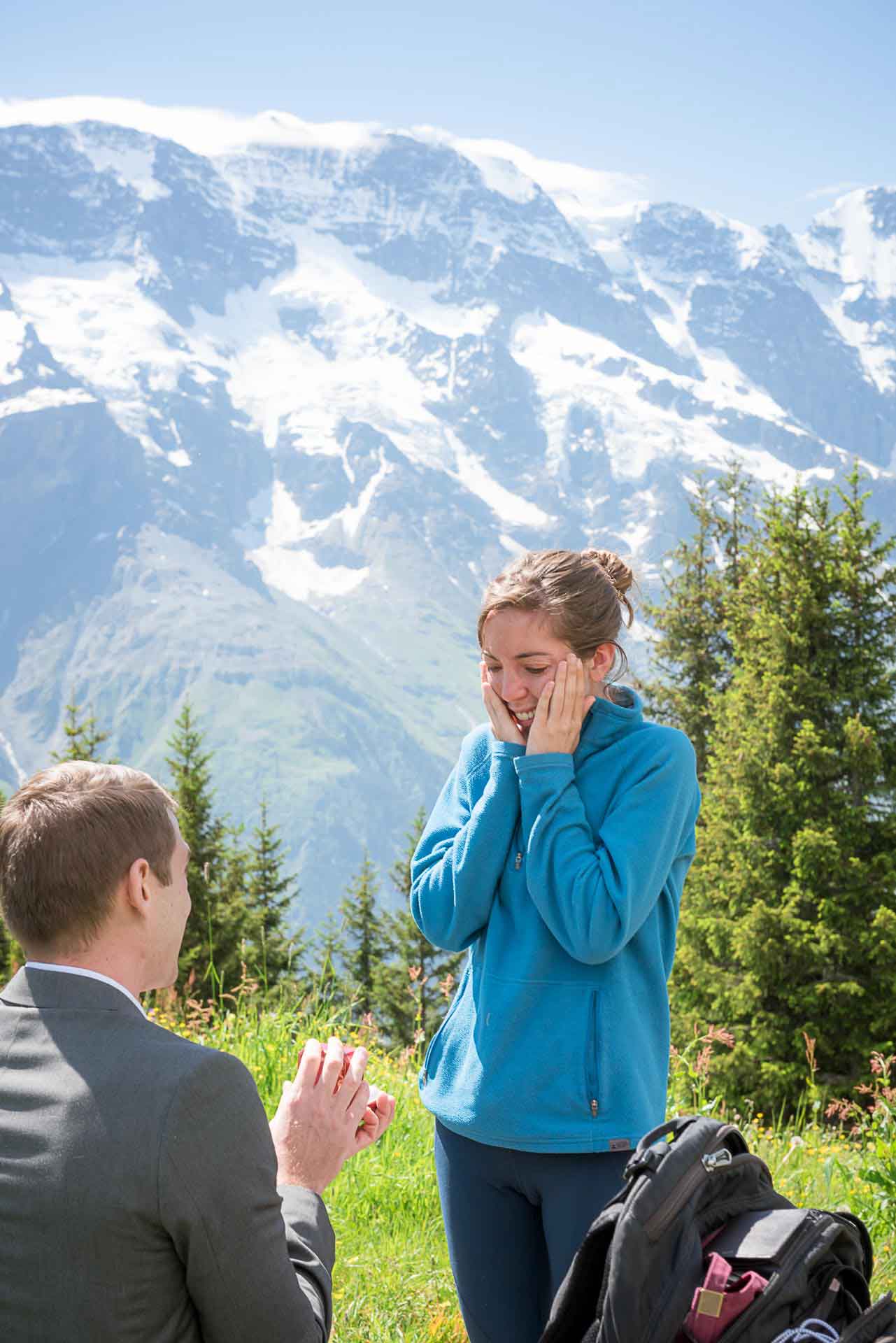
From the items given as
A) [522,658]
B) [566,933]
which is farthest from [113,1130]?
[522,658]

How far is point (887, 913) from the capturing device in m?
16.9

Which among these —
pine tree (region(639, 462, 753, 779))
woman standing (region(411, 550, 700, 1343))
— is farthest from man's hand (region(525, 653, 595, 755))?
pine tree (region(639, 462, 753, 779))

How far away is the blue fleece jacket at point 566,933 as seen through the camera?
97.0 inches

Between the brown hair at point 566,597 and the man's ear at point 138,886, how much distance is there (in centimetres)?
102

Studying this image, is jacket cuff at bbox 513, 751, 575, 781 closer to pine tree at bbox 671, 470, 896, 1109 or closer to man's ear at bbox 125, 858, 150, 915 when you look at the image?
man's ear at bbox 125, 858, 150, 915

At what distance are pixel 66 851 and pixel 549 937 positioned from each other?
1.11 metres

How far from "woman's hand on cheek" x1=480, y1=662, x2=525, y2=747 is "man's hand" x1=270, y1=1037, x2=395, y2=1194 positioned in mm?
780

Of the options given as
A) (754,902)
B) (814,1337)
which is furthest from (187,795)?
(814,1337)

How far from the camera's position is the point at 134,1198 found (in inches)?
67.3

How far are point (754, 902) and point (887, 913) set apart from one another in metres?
2.04

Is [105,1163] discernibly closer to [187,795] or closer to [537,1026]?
[537,1026]

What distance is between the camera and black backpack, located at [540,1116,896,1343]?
1.67m

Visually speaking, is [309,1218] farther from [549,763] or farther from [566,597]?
[566,597]

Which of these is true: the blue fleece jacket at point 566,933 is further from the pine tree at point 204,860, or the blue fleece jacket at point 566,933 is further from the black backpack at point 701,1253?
the pine tree at point 204,860
